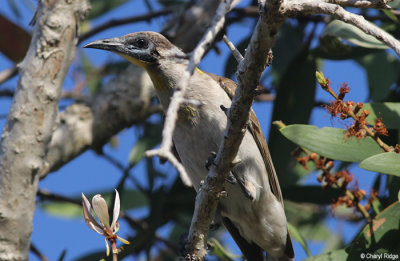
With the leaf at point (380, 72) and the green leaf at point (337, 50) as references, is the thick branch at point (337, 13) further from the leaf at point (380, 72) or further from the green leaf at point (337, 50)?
the leaf at point (380, 72)

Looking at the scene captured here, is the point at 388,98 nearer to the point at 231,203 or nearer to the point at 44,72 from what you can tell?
the point at 231,203

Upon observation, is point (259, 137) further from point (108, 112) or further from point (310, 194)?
point (108, 112)

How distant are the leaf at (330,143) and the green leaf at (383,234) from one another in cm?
31

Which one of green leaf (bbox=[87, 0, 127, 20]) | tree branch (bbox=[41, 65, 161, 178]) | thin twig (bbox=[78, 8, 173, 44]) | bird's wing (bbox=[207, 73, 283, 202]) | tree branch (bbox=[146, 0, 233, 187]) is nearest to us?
tree branch (bbox=[146, 0, 233, 187])

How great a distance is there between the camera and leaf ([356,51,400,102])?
12.2ft

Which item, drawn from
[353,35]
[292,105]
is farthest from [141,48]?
[353,35]

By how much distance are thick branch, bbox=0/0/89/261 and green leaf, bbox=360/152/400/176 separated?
5.76 ft

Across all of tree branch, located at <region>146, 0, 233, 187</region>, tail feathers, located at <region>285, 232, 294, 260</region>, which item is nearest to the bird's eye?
tail feathers, located at <region>285, 232, 294, 260</region>

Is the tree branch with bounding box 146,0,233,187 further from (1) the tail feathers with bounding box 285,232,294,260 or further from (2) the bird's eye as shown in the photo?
(1) the tail feathers with bounding box 285,232,294,260

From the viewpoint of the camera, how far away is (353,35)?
3119 millimetres

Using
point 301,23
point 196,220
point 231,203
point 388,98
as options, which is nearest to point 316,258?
point 231,203

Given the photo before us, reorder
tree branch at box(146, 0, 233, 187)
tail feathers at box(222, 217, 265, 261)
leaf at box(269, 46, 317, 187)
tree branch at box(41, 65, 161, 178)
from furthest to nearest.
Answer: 1. tree branch at box(41, 65, 161, 178)
2. leaf at box(269, 46, 317, 187)
3. tail feathers at box(222, 217, 265, 261)
4. tree branch at box(146, 0, 233, 187)

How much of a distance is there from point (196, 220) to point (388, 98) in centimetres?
193

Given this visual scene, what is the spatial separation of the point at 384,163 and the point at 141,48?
68.1 inches
